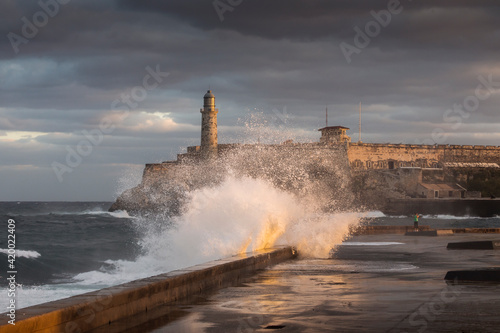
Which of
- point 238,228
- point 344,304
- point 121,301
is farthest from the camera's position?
point 238,228

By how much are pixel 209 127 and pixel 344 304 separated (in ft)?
195

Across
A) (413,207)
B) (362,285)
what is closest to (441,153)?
(413,207)

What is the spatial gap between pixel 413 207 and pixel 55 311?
65.1 meters

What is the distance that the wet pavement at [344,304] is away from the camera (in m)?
5.13

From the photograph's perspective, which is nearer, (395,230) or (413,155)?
(395,230)

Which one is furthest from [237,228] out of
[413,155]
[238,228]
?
[413,155]

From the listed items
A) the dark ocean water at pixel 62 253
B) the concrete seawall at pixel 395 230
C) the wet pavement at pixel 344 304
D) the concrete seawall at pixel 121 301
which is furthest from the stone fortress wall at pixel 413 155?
the concrete seawall at pixel 121 301

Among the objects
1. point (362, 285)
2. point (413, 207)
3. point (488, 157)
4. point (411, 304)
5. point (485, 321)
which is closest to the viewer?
point (485, 321)

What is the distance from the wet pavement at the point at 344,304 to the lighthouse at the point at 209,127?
55.0 meters

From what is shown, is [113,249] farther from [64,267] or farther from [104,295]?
[104,295]

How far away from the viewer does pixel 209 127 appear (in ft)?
214

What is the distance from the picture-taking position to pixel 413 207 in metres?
67.2

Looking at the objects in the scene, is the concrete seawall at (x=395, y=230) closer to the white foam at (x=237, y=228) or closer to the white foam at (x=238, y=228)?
the white foam at (x=237, y=228)

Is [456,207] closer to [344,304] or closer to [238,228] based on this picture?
[238,228]
